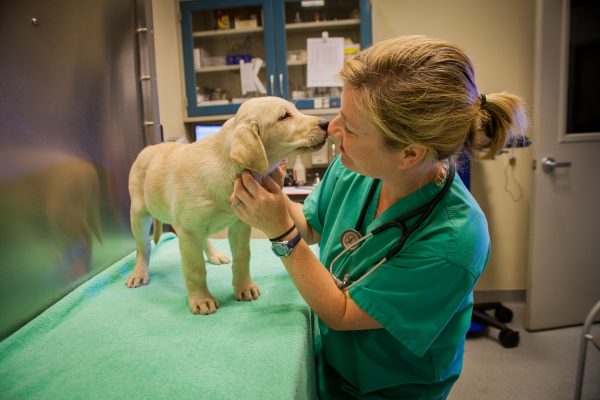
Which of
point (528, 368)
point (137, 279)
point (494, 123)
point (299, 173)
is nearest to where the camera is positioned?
point (494, 123)

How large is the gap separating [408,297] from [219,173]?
54 centimetres

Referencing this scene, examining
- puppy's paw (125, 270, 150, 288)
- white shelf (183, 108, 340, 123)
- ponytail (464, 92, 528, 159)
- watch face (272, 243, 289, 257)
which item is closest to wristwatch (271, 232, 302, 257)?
watch face (272, 243, 289, 257)

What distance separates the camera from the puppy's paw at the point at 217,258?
Result: 147cm

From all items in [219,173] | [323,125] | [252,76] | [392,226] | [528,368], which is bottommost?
[528,368]

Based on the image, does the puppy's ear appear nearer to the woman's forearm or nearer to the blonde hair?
the blonde hair

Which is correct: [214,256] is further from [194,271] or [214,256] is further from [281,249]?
[281,249]

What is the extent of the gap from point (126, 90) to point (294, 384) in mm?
1174

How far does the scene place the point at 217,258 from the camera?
4.84ft

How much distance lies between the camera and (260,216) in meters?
0.94

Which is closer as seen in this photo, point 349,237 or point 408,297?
point 408,297

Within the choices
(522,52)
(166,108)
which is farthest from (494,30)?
(166,108)

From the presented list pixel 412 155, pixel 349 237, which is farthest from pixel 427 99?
pixel 349 237

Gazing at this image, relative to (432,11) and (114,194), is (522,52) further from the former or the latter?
(114,194)

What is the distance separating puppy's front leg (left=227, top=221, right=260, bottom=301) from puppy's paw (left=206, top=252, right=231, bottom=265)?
1.12 ft
